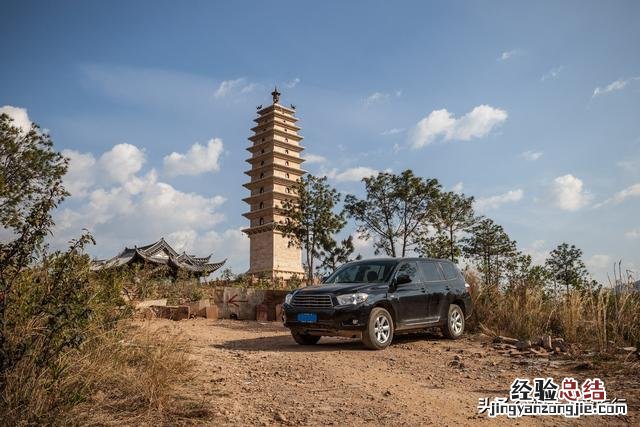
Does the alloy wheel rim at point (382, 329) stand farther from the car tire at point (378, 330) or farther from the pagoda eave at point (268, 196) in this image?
the pagoda eave at point (268, 196)

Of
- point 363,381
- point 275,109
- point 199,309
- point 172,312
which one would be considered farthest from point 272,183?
point 363,381

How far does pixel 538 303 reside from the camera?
1036cm

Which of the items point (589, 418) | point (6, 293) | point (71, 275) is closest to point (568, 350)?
point (589, 418)

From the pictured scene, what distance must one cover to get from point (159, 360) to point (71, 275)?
125 cm

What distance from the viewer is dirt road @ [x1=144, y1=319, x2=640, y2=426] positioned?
4.52 metres

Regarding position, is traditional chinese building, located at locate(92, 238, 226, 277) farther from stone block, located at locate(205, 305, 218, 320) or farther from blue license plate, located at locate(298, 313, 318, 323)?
blue license plate, located at locate(298, 313, 318, 323)

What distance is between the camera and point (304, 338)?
29.5ft

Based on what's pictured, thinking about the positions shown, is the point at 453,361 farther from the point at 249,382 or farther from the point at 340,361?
the point at 249,382

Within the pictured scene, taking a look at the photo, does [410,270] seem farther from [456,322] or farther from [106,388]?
[106,388]

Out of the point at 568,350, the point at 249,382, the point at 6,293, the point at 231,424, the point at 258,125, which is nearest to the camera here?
the point at 231,424

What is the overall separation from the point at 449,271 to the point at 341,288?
3.12 metres

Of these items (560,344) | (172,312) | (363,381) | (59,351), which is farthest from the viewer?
(172,312)

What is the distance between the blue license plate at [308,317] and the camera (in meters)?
8.27

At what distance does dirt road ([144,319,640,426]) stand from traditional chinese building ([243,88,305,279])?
39399 millimetres
